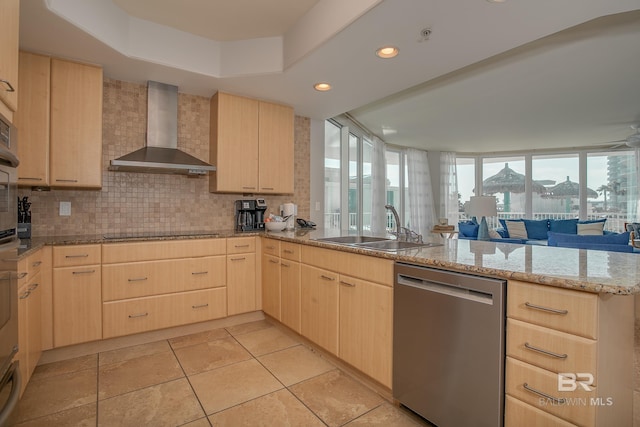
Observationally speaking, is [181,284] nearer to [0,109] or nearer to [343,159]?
[0,109]

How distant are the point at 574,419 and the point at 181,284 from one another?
253 cm

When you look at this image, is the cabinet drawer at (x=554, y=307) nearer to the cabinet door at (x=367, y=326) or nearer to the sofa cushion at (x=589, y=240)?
the cabinet door at (x=367, y=326)

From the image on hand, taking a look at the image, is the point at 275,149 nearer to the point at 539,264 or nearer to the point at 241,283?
the point at 241,283

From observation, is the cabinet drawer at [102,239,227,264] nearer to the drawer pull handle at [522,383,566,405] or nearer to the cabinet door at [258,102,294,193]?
the cabinet door at [258,102,294,193]

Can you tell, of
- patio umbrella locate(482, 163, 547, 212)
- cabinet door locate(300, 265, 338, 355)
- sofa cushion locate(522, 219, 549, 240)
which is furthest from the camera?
patio umbrella locate(482, 163, 547, 212)

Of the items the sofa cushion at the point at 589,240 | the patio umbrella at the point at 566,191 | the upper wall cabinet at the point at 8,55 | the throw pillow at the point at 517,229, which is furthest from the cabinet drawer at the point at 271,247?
the patio umbrella at the point at 566,191

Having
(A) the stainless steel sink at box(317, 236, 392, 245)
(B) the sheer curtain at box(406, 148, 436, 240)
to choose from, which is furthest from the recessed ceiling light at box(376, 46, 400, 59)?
(B) the sheer curtain at box(406, 148, 436, 240)

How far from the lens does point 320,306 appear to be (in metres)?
2.26

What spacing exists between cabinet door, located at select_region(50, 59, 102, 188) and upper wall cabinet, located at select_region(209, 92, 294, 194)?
944 mm

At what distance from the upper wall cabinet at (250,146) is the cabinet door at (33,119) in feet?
4.11

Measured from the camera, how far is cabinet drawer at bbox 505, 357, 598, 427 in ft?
3.45

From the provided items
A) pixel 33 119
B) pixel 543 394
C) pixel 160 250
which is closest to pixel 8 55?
pixel 33 119

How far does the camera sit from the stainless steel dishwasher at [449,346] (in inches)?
49.9

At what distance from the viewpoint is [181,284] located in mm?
2670
